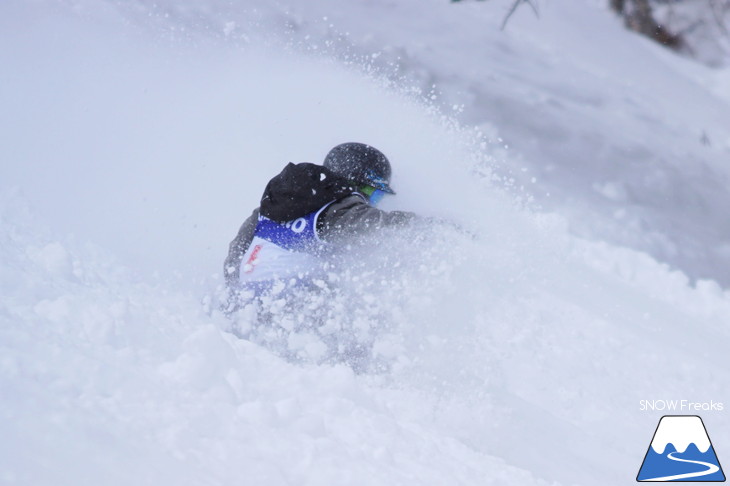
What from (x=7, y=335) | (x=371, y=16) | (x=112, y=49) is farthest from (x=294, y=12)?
(x=7, y=335)

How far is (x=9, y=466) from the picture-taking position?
1.02 meters

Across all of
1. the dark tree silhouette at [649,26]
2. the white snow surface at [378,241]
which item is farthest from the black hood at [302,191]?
the dark tree silhouette at [649,26]

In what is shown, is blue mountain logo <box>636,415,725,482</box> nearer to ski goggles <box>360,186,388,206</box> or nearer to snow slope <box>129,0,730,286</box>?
ski goggles <box>360,186,388,206</box>

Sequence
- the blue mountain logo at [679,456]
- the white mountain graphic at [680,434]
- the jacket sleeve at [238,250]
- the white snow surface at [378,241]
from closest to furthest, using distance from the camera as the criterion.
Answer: the white snow surface at [378,241] < the blue mountain logo at [679,456] < the white mountain graphic at [680,434] < the jacket sleeve at [238,250]

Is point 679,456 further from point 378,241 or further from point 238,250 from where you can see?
point 238,250

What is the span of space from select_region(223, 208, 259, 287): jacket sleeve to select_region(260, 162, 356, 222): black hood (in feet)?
0.53

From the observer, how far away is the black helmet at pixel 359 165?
9.29 ft

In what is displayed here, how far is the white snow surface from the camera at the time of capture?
136cm

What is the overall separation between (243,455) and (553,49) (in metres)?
4.17

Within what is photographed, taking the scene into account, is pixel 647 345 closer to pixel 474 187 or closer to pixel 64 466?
pixel 474 187

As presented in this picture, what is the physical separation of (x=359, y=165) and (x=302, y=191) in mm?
471

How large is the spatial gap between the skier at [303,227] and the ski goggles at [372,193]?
22 centimetres

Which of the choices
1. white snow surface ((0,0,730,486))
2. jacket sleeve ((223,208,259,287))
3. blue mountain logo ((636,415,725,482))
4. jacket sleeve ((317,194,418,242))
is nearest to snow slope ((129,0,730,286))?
white snow surface ((0,0,730,486))

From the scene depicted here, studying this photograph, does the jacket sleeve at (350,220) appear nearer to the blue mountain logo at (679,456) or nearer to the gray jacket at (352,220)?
the gray jacket at (352,220)
